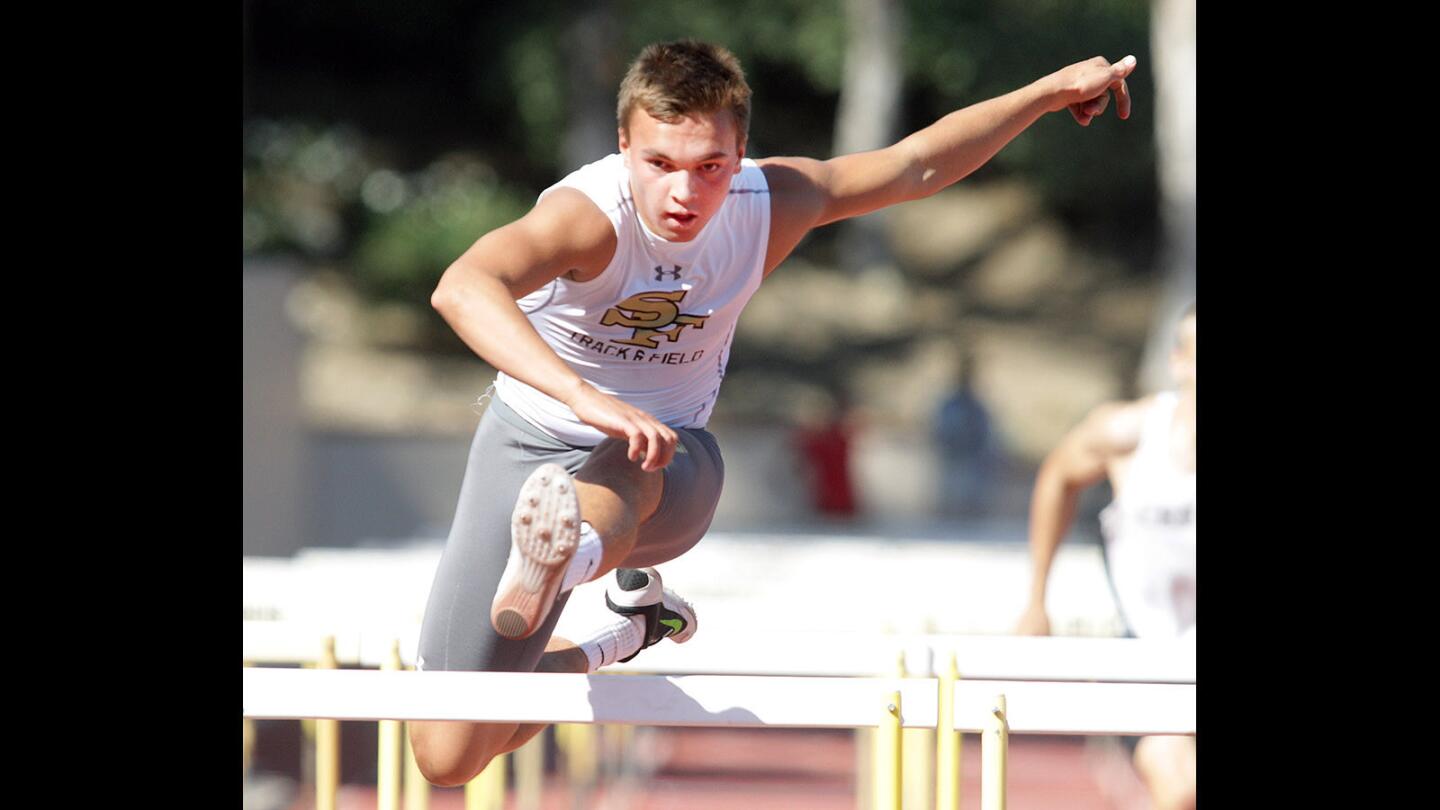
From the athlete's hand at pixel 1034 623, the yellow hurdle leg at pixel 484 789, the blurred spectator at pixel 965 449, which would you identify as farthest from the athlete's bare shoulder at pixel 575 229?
the blurred spectator at pixel 965 449

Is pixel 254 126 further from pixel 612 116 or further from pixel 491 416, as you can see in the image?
pixel 491 416

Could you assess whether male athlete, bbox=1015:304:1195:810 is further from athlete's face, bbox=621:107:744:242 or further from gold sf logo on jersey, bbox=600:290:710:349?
athlete's face, bbox=621:107:744:242

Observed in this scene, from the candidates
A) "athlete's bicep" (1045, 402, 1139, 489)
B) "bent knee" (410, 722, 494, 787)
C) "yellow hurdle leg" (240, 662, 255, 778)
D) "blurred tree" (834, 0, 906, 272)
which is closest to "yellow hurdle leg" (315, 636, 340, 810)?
"yellow hurdle leg" (240, 662, 255, 778)

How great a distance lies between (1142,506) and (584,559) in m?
2.21

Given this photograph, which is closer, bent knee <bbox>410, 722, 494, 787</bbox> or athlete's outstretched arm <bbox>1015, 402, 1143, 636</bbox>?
bent knee <bbox>410, 722, 494, 787</bbox>

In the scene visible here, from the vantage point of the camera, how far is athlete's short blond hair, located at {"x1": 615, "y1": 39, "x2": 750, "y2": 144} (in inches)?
119

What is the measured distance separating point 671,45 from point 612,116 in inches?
536

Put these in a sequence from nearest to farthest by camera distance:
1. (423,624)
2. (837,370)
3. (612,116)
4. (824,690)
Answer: (824,690) < (423,624) < (612,116) < (837,370)

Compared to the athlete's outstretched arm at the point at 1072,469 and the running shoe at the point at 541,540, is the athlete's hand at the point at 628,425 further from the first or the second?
the athlete's outstretched arm at the point at 1072,469

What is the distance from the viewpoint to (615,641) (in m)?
3.61

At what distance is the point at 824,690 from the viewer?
298 cm

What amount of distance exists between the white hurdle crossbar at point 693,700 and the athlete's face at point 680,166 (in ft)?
3.02

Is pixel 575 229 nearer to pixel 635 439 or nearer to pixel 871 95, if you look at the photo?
pixel 635 439

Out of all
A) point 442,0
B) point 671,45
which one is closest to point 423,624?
point 671,45
